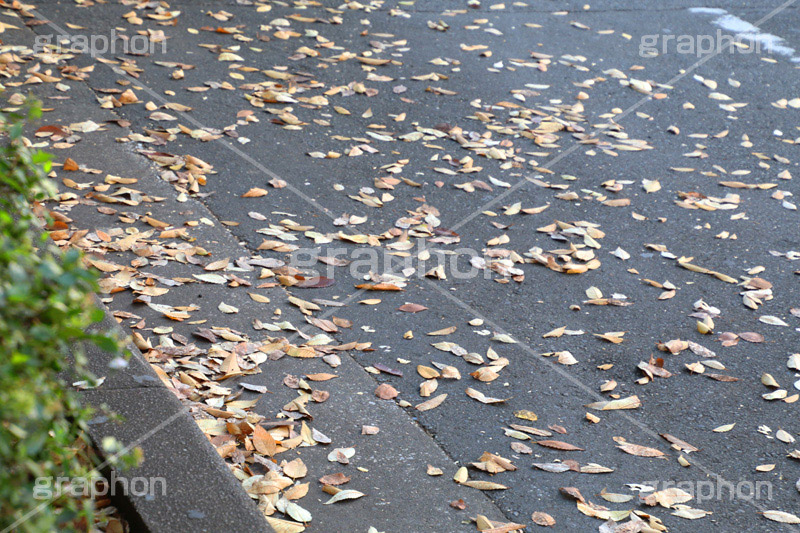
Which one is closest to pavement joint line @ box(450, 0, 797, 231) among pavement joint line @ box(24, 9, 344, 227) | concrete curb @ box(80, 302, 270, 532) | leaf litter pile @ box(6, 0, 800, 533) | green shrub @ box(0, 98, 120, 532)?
leaf litter pile @ box(6, 0, 800, 533)

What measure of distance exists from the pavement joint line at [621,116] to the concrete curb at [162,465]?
7.96ft

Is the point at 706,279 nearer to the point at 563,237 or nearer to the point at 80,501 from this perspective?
the point at 563,237

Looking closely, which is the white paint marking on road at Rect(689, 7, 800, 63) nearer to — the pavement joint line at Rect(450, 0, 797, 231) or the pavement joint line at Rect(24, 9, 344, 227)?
the pavement joint line at Rect(450, 0, 797, 231)

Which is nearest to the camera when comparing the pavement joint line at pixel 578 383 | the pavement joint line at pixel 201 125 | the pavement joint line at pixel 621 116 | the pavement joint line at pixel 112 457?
the pavement joint line at pixel 112 457

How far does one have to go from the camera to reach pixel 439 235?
4.47 meters

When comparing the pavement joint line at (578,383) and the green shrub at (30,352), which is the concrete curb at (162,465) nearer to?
the green shrub at (30,352)

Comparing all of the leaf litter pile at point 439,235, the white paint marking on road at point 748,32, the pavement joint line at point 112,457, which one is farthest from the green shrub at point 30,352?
the white paint marking on road at point 748,32

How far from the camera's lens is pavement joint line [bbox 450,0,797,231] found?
4.74 m

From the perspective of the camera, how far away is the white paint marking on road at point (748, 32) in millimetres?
7806

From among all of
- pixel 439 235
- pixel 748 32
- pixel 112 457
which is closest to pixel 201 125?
pixel 439 235

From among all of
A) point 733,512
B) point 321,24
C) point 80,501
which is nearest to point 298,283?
point 80,501

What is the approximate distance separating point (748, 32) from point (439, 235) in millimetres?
5693

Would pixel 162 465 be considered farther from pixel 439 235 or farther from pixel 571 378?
pixel 439 235

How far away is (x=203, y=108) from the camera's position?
547 cm
